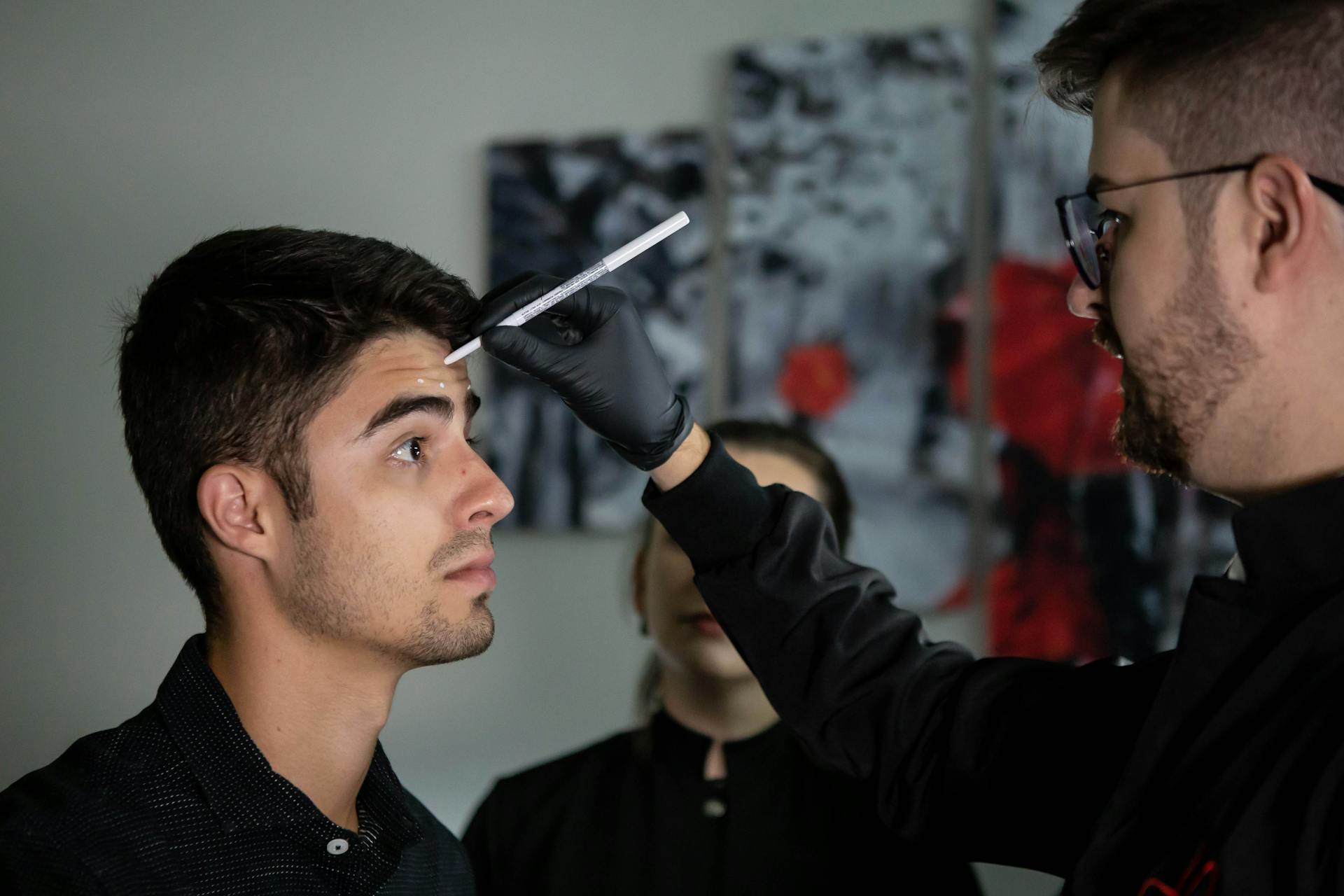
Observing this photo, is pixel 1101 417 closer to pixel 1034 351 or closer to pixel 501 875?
pixel 1034 351

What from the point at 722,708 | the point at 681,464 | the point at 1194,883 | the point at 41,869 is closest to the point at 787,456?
the point at 722,708

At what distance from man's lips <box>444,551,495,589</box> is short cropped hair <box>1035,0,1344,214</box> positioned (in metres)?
0.83

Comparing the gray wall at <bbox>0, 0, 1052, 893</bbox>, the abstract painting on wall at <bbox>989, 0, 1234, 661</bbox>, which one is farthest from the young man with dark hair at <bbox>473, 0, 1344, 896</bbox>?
the gray wall at <bbox>0, 0, 1052, 893</bbox>

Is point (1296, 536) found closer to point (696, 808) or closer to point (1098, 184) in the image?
point (1098, 184)

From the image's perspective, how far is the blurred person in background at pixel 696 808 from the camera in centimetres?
181

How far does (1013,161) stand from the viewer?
95.0 inches

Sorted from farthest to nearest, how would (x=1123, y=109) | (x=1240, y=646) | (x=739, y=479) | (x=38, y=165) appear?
(x=38, y=165) → (x=739, y=479) → (x=1123, y=109) → (x=1240, y=646)

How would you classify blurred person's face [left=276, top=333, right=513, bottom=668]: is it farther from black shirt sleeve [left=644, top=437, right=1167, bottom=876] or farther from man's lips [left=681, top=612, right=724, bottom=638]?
man's lips [left=681, top=612, right=724, bottom=638]

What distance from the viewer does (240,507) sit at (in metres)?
1.34

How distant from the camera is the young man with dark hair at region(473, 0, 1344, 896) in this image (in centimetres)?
98

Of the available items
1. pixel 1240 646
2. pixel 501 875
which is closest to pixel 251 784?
pixel 501 875

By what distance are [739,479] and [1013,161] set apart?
4.30 ft

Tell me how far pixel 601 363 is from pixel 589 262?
1368 mm

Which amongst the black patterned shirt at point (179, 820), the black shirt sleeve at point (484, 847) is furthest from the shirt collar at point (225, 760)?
the black shirt sleeve at point (484, 847)
